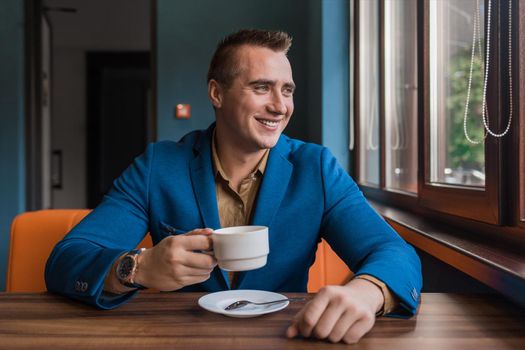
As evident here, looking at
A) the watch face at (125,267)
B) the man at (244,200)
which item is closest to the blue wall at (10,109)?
the man at (244,200)

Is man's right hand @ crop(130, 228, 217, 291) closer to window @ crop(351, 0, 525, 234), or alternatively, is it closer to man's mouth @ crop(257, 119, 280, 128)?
man's mouth @ crop(257, 119, 280, 128)

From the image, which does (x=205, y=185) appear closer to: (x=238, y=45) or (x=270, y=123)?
(x=270, y=123)

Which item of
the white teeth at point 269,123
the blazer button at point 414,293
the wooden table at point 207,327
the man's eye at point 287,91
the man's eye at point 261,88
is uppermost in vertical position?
the man's eye at point 261,88

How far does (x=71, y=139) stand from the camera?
7.86m

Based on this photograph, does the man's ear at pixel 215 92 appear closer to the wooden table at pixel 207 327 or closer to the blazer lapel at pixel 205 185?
the blazer lapel at pixel 205 185

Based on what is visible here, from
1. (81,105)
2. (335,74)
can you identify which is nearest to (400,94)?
(335,74)

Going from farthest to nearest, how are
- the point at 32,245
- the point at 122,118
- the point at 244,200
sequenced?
the point at 122,118 → the point at 32,245 → the point at 244,200

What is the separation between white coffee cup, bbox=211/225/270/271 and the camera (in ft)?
2.94

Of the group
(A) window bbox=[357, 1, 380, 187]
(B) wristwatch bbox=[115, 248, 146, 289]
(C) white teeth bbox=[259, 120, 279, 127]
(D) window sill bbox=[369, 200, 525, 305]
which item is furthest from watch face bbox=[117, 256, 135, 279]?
(A) window bbox=[357, 1, 380, 187]

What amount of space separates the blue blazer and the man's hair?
8.0 inches

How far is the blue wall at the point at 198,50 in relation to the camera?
3.88 meters

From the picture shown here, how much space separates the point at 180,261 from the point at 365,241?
47cm

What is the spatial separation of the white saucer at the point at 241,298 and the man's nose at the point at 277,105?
0.55 meters

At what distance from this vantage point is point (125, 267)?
1.02m
